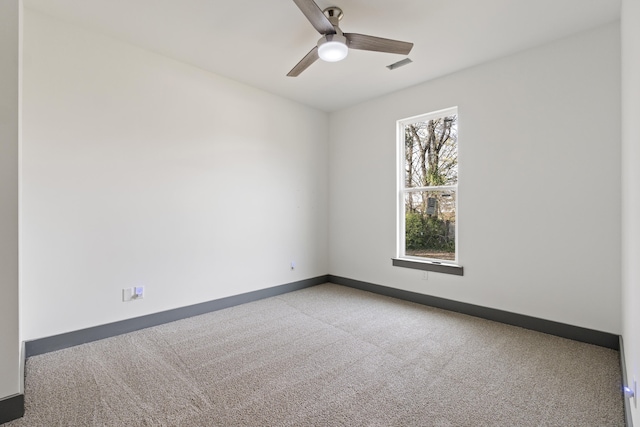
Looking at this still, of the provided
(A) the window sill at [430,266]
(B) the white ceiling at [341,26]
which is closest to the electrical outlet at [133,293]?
(B) the white ceiling at [341,26]

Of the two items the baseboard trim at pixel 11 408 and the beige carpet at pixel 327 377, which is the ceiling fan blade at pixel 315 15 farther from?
the baseboard trim at pixel 11 408

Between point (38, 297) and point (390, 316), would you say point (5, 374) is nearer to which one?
point (38, 297)

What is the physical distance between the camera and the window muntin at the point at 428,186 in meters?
3.55

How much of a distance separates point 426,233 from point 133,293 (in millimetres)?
3230

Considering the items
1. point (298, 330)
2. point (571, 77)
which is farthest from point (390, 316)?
point (571, 77)

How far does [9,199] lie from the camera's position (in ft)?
5.46

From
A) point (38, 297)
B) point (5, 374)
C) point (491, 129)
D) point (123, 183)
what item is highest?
point (491, 129)

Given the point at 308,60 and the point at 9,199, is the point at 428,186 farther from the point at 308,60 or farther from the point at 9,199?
the point at 9,199

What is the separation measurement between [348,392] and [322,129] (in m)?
3.70

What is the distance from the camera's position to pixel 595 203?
8.40ft

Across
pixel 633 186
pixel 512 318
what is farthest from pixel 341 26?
pixel 512 318

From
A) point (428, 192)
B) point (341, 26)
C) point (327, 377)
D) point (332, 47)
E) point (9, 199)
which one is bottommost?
point (327, 377)

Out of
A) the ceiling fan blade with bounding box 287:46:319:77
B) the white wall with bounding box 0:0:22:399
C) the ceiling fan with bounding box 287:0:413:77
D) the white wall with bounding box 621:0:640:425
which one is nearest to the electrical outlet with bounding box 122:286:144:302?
the white wall with bounding box 0:0:22:399

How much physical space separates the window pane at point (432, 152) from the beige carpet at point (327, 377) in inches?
65.0
